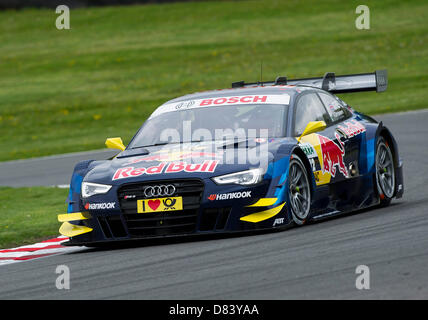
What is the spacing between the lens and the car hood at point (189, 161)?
7.96 meters

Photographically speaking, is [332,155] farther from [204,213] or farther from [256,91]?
[204,213]

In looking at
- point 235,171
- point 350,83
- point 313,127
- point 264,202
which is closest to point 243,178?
point 235,171

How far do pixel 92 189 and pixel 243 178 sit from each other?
1.35m

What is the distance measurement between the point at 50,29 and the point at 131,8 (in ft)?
14.1

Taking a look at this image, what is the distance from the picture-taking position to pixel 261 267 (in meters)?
6.31

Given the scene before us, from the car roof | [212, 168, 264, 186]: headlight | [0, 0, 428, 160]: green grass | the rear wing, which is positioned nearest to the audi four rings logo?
[212, 168, 264, 186]: headlight

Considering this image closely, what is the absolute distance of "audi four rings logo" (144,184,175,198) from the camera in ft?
25.9

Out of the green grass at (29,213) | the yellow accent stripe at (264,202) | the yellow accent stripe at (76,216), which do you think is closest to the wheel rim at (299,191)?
the yellow accent stripe at (264,202)

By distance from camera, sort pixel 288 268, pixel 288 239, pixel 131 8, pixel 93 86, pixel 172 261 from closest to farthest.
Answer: pixel 288 268, pixel 172 261, pixel 288 239, pixel 93 86, pixel 131 8

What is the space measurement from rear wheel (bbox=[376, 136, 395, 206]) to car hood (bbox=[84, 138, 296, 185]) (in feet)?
5.62

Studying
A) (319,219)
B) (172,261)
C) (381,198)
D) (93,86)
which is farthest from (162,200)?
(93,86)

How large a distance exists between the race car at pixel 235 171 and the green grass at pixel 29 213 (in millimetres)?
1537

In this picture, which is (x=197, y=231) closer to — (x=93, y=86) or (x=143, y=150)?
(x=143, y=150)

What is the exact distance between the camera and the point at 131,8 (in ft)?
154
